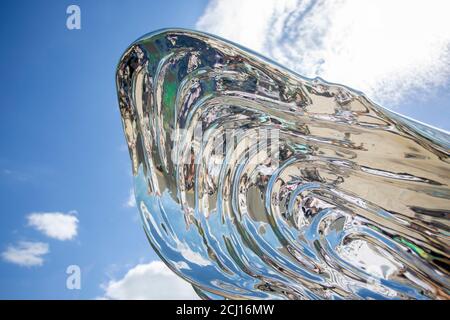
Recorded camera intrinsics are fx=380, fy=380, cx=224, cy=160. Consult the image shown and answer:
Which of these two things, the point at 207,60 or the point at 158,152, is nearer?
the point at 207,60

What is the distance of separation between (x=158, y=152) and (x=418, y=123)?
1.66 metres

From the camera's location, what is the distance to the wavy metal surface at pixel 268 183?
93.7 inches

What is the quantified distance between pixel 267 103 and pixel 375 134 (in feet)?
2.28

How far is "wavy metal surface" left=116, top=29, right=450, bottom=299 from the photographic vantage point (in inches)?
93.7

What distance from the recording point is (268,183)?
2711 millimetres

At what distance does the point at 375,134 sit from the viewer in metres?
2.32

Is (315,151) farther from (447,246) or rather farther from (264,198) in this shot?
(447,246)

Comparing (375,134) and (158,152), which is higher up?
(158,152)
